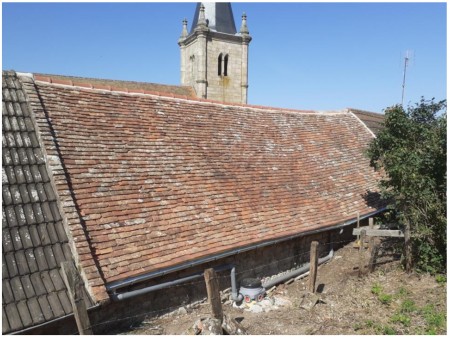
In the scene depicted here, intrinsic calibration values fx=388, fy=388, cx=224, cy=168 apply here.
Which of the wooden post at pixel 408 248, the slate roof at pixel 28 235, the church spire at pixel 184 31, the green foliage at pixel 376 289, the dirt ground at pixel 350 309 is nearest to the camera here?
the slate roof at pixel 28 235

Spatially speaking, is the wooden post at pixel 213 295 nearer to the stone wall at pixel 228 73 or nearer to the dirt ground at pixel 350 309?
the dirt ground at pixel 350 309

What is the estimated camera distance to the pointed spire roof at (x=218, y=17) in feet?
115

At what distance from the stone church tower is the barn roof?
21233 mm

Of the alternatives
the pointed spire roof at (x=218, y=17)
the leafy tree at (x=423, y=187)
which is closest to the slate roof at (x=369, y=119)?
the leafy tree at (x=423, y=187)

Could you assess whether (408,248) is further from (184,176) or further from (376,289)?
(184,176)

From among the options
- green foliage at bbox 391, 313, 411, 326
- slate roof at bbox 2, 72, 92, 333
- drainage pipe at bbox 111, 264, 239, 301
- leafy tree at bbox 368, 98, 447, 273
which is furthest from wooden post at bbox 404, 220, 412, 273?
slate roof at bbox 2, 72, 92, 333

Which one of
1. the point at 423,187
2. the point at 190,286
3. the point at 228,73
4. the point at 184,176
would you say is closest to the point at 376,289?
the point at 423,187

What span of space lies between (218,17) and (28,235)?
32849 millimetres

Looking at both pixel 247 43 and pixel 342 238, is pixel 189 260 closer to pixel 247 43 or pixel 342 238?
pixel 342 238

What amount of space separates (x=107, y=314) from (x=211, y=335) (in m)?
1.94

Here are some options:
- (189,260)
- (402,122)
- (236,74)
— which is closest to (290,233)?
(189,260)

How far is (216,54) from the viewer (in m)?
35.2

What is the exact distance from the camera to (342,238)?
1188cm

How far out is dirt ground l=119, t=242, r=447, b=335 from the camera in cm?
709
